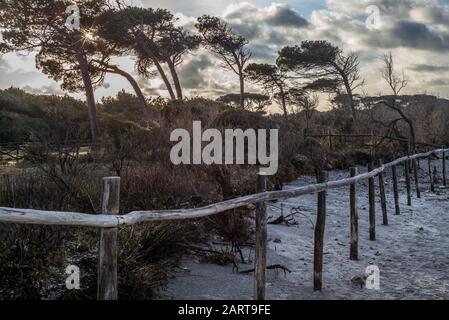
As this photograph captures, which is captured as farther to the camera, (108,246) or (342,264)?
(342,264)

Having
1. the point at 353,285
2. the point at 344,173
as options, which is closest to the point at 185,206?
the point at 353,285

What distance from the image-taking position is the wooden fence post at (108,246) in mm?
3395

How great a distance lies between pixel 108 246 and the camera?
3406mm

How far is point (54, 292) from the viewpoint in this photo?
14.4ft

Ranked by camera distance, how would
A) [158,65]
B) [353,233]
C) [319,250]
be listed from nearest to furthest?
1. [319,250]
2. [353,233]
3. [158,65]

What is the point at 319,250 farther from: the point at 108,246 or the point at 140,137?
the point at 140,137

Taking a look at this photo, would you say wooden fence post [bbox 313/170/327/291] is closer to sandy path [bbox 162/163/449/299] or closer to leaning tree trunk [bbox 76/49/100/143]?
sandy path [bbox 162/163/449/299]

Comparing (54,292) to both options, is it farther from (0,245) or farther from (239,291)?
(239,291)

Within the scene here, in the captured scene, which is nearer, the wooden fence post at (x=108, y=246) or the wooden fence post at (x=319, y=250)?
the wooden fence post at (x=108, y=246)

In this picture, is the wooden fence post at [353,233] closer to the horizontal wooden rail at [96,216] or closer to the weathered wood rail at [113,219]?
the weathered wood rail at [113,219]

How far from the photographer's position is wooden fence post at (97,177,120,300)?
3.39 metres

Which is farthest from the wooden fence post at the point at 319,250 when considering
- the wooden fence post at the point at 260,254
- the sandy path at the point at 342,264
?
the wooden fence post at the point at 260,254

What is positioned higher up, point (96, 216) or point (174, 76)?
point (174, 76)

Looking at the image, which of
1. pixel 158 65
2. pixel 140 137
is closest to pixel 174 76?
pixel 158 65
